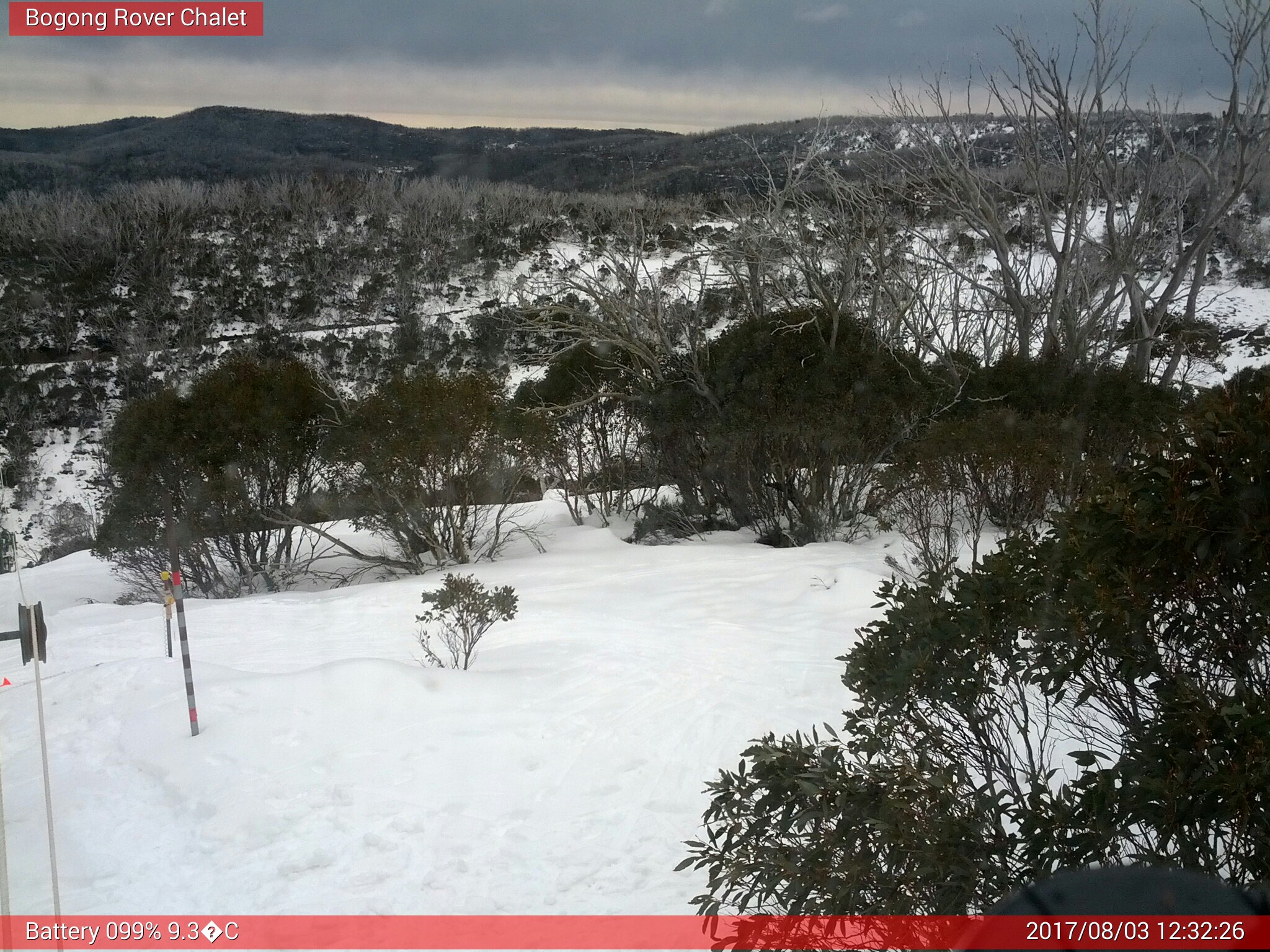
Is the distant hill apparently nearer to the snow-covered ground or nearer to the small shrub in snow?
the snow-covered ground

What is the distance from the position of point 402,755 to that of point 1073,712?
3.54 metres

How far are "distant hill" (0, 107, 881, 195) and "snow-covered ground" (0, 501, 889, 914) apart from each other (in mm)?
3009

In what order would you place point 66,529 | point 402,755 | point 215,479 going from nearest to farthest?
point 402,755, point 215,479, point 66,529

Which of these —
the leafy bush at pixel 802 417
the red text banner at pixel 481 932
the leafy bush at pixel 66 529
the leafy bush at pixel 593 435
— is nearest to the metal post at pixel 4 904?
the red text banner at pixel 481 932

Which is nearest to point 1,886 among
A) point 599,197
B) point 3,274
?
point 3,274

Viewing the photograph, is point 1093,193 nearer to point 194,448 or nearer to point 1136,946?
point 194,448

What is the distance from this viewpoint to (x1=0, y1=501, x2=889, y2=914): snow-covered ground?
148 inches

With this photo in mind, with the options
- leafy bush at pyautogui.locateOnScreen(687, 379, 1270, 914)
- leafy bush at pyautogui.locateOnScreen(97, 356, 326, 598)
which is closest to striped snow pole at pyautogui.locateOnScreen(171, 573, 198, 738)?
leafy bush at pyautogui.locateOnScreen(687, 379, 1270, 914)

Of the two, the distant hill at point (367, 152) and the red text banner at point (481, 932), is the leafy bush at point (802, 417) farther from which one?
the red text banner at point (481, 932)

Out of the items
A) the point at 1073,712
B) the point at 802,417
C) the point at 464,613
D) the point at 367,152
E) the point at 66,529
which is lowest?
the point at 66,529

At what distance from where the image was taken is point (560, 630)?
7.57m

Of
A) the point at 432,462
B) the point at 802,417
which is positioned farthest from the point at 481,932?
the point at 432,462

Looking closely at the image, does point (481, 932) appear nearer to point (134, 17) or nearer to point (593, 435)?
point (134, 17)

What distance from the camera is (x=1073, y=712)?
2578 mm
